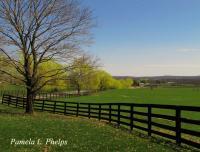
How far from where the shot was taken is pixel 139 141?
13281 mm

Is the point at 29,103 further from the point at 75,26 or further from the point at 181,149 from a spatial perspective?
the point at 181,149

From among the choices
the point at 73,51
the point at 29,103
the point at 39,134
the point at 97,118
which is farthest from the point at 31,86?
the point at 39,134

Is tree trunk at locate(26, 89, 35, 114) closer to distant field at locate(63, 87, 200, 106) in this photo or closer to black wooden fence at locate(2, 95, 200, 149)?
black wooden fence at locate(2, 95, 200, 149)

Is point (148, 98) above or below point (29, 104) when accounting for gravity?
below

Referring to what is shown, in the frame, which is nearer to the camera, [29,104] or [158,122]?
[158,122]

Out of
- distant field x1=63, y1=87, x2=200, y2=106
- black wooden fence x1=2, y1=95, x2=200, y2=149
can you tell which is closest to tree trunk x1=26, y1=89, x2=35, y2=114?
black wooden fence x1=2, y1=95, x2=200, y2=149

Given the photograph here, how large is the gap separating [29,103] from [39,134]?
605 inches

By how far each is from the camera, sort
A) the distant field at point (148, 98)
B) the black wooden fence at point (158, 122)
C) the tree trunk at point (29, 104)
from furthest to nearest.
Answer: the distant field at point (148, 98) → the tree trunk at point (29, 104) → the black wooden fence at point (158, 122)

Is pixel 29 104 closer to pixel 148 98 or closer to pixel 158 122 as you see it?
pixel 158 122

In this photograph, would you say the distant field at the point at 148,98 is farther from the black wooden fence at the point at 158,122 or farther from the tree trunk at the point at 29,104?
the tree trunk at the point at 29,104

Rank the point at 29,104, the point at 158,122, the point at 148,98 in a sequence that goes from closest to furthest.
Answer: the point at 158,122
the point at 29,104
the point at 148,98

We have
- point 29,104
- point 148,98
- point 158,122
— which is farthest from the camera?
point 148,98

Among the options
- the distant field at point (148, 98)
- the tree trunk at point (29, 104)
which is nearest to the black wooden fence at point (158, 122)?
the tree trunk at point (29, 104)

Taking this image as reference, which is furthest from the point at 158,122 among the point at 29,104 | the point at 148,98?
the point at 148,98
